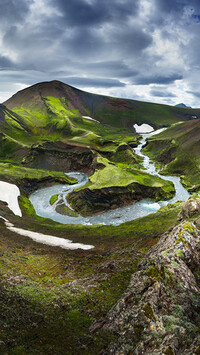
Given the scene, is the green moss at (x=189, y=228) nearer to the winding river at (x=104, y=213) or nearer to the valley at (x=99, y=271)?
the valley at (x=99, y=271)

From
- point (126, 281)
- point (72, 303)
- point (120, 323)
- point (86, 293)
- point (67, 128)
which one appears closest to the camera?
point (120, 323)

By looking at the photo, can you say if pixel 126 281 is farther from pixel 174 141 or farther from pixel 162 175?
pixel 174 141

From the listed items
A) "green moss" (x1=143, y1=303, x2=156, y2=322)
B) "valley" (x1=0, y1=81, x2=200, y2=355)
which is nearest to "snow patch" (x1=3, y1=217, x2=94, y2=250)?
"valley" (x1=0, y1=81, x2=200, y2=355)

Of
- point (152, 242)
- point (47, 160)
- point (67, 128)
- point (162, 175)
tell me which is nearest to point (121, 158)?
point (162, 175)

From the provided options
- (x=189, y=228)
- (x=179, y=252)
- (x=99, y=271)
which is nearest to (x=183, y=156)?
(x=189, y=228)

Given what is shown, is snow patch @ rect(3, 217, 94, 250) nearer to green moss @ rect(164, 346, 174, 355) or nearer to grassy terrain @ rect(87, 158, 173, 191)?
green moss @ rect(164, 346, 174, 355)
